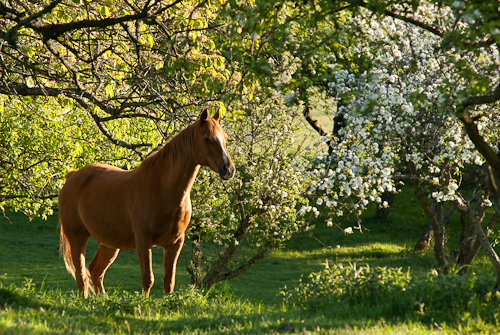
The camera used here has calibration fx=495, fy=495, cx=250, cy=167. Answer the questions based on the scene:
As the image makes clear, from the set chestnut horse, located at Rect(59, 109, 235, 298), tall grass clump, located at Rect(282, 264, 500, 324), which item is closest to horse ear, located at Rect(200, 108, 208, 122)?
chestnut horse, located at Rect(59, 109, 235, 298)

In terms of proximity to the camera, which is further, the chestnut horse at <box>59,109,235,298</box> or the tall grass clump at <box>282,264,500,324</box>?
the chestnut horse at <box>59,109,235,298</box>

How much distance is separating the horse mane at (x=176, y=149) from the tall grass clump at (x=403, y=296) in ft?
7.76

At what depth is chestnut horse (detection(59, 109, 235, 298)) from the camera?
6215mm

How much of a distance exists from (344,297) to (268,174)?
4.89 metres

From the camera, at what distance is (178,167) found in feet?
21.0

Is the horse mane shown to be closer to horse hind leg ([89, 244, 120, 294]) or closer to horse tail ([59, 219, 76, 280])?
horse hind leg ([89, 244, 120, 294])

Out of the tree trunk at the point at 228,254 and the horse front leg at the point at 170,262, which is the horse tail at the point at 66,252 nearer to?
the horse front leg at the point at 170,262

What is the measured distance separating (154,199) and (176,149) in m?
0.71

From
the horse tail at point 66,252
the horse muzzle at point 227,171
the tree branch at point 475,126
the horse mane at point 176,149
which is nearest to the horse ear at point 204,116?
the horse mane at point 176,149

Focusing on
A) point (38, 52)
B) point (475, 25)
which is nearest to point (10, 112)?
point (38, 52)

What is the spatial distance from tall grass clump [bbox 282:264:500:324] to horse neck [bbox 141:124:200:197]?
6.80 feet

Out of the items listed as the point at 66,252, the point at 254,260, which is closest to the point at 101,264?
the point at 66,252

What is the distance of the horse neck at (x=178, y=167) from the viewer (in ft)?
20.9

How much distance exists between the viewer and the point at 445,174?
974 cm
